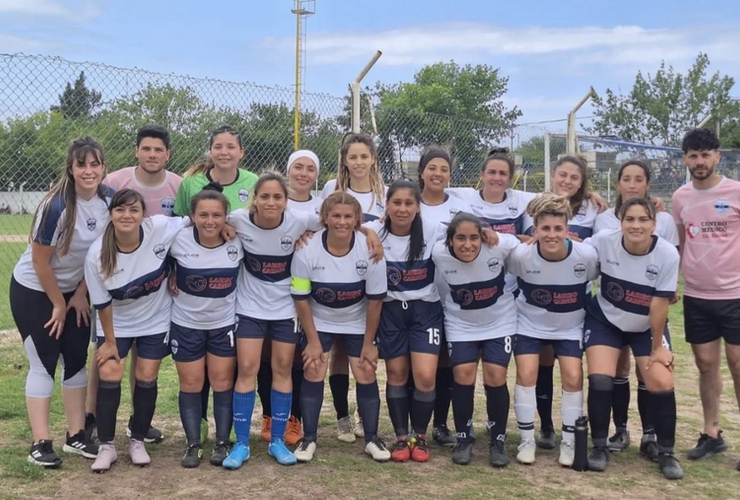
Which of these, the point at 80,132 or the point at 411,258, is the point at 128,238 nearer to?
the point at 411,258

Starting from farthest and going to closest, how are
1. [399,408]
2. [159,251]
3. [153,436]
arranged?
[153,436], [399,408], [159,251]

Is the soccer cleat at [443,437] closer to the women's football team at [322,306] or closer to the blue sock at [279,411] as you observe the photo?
the women's football team at [322,306]

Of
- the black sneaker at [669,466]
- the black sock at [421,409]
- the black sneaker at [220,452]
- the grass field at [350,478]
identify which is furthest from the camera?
the black sock at [421,409]

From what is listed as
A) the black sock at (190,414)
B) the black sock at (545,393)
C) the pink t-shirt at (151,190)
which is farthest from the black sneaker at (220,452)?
the black sock at (545,393)

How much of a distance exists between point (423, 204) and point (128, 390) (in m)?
2.95

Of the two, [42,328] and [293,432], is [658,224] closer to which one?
[293,432]

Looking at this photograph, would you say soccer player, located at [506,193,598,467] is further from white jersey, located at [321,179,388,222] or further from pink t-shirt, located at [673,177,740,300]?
white jersey, located at [321,179,388,222]

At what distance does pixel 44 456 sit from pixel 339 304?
195cm

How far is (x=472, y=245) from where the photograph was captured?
14.9 feet

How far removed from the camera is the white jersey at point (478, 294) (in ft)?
15.3

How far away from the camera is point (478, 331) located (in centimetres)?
473

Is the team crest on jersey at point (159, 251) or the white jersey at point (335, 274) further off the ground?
the team crest on jersey at point (159, 251)

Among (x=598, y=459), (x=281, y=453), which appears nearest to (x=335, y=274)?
(x=281, y=453)

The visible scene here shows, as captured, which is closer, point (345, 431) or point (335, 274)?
point (335, 274)
